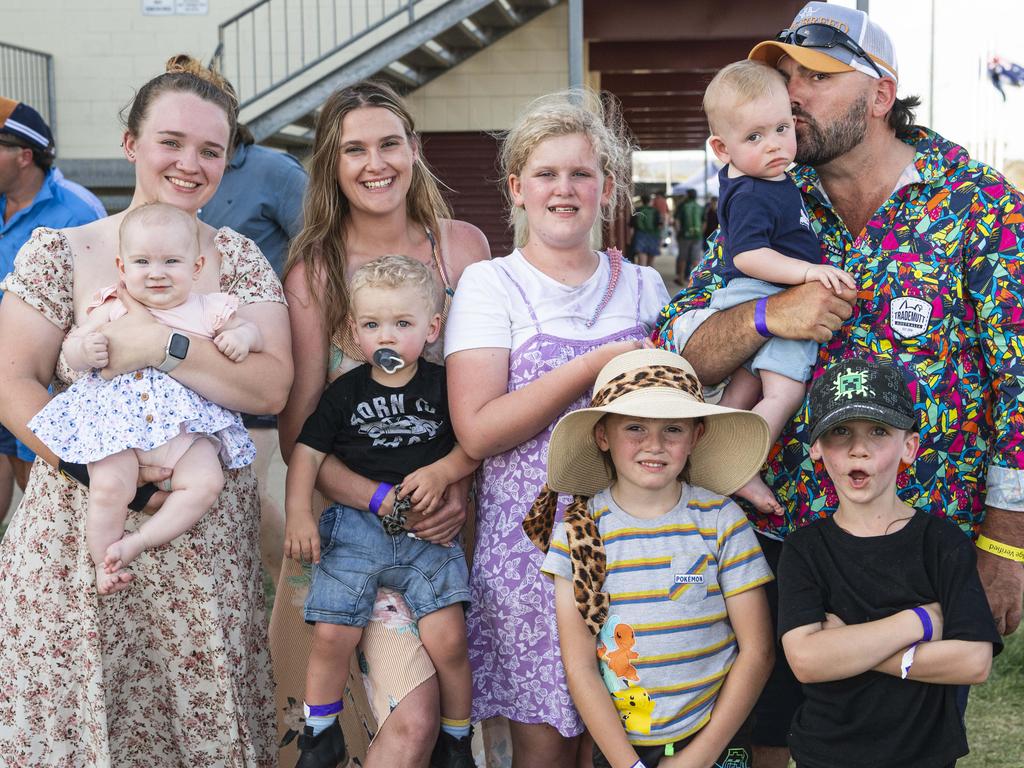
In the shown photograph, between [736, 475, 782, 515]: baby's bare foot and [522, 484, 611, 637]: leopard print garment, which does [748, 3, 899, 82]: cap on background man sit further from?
[522, 484, 611, 637]: leopard print garment

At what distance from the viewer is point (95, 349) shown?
262 cm

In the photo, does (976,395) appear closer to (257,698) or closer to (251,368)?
(251,368)

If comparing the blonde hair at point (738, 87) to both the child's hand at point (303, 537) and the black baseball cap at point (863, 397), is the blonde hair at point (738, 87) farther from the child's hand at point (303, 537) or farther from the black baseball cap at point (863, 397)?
the child's hand at point (303, 537)

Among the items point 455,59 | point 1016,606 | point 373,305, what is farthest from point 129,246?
point 455,59

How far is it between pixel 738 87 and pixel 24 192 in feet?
13.0

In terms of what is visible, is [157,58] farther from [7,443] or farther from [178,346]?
[178,346]

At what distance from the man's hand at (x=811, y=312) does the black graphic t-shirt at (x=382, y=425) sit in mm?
905

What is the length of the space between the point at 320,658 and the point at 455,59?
1051 centimetres

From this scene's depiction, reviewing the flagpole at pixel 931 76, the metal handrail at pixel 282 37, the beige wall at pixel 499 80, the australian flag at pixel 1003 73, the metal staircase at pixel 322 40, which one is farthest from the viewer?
the australian flag at pixel 1003 73

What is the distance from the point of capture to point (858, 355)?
262 cm

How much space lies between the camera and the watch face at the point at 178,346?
268 cm

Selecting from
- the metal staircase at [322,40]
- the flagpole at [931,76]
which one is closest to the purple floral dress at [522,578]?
the metal staircase at [322,40]

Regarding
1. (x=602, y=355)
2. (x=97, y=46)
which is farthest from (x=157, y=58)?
(x=602, y=355)

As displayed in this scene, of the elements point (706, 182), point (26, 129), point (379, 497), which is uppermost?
point (706, 182)
